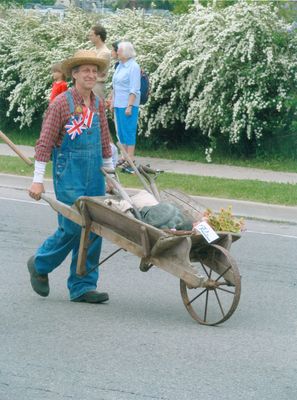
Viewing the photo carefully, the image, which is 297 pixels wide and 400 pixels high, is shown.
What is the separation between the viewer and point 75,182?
7.66 m

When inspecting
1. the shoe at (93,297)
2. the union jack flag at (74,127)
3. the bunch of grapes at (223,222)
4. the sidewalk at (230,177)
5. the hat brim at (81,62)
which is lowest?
the sidewalk at (230,177)

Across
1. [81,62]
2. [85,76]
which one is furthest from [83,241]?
[81,62]

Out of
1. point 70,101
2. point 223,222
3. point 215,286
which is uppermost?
point 70,101

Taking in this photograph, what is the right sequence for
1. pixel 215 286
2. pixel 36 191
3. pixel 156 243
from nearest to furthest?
pixel 156 243 < pixel 215 286 < pixel 36 191

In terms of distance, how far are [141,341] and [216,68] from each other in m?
8.90

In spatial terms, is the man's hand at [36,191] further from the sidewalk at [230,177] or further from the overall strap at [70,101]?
the sidewalk at [230,177]

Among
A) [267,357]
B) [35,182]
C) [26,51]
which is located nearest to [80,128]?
[35,182]

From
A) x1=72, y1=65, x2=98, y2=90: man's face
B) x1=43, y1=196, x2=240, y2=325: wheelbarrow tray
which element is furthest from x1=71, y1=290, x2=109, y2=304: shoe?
x1=72, y1=65, x2=98, y2=90: man's face

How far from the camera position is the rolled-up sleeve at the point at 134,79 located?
47.5 ft

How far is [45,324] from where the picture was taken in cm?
736

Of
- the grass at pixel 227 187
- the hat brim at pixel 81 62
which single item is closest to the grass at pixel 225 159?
the grass at pixel 227 187

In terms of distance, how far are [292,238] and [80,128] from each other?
3.98m

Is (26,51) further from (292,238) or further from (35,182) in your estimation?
(35,182)

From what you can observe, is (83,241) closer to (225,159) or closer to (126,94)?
(126,94)
